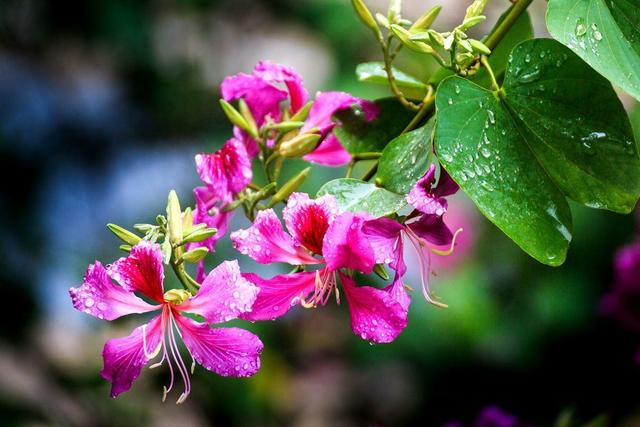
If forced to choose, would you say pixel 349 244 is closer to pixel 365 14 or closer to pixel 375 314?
pixel 375 314

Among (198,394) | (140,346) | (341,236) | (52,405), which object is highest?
(341,236)

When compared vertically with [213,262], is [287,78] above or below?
above

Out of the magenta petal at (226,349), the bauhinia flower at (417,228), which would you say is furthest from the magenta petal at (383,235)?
the magenta petal at (226,349)

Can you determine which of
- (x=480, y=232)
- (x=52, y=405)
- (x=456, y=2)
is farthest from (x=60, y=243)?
(x=456, y=2)

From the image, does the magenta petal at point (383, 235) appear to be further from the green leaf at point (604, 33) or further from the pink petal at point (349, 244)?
the green leaf at point (604, 33)

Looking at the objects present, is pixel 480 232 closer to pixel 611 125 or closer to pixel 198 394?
pixel 198 394

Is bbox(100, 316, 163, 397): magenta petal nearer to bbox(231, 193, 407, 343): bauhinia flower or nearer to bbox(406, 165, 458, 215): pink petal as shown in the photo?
bbox(231, 193, 407, 343): bauhinia flower

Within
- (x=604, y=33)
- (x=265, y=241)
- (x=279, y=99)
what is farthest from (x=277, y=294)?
(x=604, y=33)
